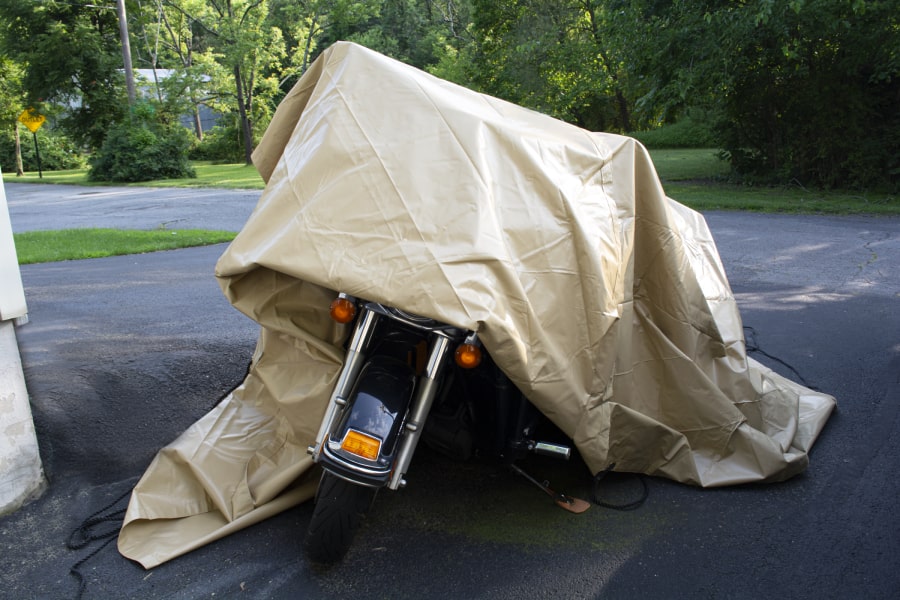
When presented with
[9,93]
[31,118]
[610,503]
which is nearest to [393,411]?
[610,503]

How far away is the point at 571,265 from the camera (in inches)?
120

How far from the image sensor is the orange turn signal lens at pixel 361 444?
271 centimetres

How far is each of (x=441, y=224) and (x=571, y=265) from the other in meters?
0.61

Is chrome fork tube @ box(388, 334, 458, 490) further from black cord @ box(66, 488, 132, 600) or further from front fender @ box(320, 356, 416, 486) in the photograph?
black cord @ box(66, 488, 132, 600)

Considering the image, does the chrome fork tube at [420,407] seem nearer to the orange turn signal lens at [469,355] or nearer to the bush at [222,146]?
the orange turn signal lens at [469,355]

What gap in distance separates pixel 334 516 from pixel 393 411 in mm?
451

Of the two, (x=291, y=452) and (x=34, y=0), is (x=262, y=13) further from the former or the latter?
(x=291, y=452)

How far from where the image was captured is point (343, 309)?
289 centimetres

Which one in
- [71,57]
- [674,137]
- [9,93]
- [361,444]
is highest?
[71,57]

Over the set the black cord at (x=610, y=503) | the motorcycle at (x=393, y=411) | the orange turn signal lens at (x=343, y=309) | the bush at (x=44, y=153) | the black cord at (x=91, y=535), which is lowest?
the bush at (x=44, y=153)

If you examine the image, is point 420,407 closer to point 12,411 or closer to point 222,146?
point 12,411

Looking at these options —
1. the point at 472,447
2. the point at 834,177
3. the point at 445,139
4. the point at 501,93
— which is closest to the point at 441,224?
the point at 445,139

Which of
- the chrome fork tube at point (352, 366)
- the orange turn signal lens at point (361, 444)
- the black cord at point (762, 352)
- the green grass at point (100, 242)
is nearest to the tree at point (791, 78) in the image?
the black cord at point (762, 352)

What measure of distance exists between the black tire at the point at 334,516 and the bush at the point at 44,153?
44.9 meters
